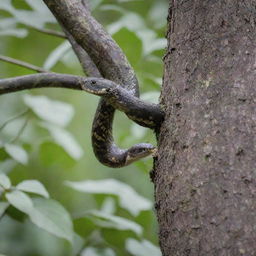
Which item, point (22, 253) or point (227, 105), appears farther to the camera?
point (22, 253)

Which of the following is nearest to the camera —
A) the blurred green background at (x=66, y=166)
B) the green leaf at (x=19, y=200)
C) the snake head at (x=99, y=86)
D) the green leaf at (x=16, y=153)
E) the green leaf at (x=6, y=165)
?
the snake head at (x=99, y=86)

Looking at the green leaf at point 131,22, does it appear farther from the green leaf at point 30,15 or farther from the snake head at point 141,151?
the snake head at point 141,151

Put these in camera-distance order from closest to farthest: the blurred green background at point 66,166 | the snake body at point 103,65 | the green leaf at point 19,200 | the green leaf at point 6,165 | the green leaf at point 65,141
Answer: the snake body at point 103,65 → the green leaf at point 19,200 → the blurred green background at point 66,166 → the green leaf at point 6,165 → the green leaf at point 65,141

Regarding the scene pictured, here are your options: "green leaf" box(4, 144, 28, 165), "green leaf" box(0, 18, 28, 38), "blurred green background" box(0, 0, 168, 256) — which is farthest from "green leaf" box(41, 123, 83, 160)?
"green leaf" box(0, 18, 28, 38)

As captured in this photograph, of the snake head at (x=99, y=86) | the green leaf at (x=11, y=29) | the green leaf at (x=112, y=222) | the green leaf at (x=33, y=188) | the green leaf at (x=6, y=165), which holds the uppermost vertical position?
the green leaf at (x=11, y=29)

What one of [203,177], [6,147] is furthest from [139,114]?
[6,147]

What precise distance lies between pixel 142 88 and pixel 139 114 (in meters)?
0.94

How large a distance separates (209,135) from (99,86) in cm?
26

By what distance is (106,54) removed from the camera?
1376 millimetres

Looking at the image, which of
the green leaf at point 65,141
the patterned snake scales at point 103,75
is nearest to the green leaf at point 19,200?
the patterned snake scales at point 103,75

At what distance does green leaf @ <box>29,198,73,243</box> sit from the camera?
161 centimetres

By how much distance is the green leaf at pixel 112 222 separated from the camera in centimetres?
179

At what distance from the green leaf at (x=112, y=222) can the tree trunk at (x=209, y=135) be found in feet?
1.79

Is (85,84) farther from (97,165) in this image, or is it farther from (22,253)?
(97,165)
